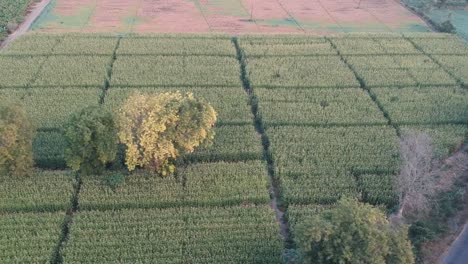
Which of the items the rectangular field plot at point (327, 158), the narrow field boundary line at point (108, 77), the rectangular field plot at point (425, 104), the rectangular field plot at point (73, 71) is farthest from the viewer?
the rectangular field plot at point (73, 71)

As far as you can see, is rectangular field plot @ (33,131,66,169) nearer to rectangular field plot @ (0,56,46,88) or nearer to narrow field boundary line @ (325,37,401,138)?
rectangular field plot @ (0,56,46,88)

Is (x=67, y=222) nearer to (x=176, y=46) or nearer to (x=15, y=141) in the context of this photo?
(x=15, y=141)

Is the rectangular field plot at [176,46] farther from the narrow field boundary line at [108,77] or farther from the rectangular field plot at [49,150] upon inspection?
→ the rectangular field plot at [49,150]

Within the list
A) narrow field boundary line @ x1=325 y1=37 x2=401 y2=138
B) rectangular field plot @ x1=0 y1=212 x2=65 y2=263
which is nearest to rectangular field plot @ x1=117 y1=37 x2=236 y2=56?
narrow field boundary line @ x1=325 y1=37 x2=401 y2=138

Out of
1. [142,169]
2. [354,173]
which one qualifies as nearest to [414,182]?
[354,173]

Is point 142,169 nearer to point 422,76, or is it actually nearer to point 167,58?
point 167,58

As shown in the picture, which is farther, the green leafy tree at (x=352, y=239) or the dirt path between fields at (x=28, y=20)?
the dirt path between fields at (x=28, y=20)

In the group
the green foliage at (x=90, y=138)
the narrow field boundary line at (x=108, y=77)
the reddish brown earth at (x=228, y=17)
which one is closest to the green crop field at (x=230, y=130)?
the narrow field boundary line at (x=108, y=77)
